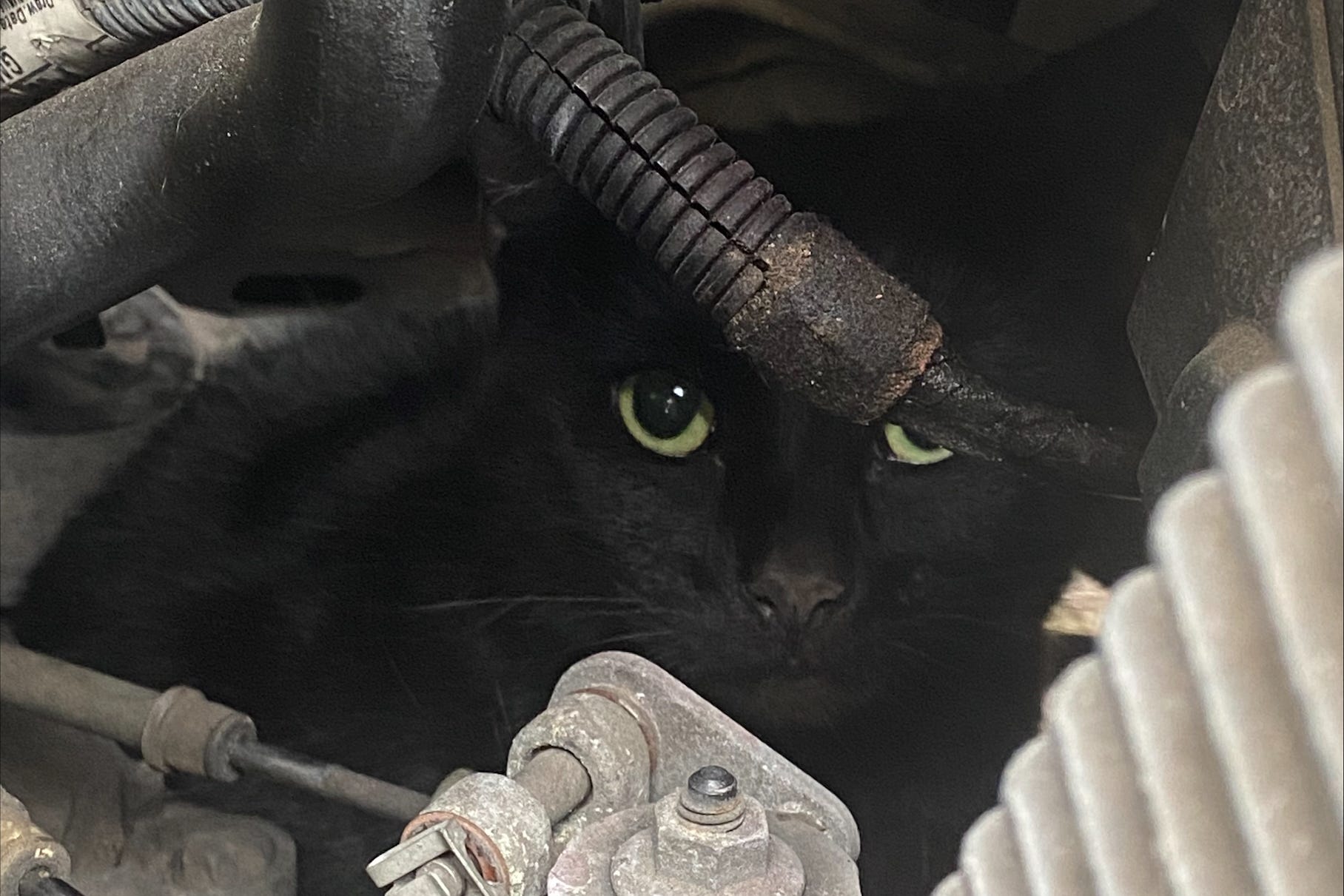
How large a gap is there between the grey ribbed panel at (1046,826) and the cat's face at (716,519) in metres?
0.67

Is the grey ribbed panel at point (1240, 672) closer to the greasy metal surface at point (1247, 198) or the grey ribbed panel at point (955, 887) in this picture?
the grey ribbed panel at point (955, 887)

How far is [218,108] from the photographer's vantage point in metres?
0.49

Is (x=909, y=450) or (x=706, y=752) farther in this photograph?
(x=909, y=450)

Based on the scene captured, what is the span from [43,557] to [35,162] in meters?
0.56

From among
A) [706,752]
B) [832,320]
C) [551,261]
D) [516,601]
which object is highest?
[832,320]

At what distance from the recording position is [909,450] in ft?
3.37

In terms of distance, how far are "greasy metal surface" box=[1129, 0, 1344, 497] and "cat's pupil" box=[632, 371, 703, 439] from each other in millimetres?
476

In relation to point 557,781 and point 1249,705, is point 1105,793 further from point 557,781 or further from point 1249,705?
point 557,781

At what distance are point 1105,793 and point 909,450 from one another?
0.78 meters

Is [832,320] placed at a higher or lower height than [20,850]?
higher

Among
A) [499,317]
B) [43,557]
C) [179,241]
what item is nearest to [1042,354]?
[499,317]

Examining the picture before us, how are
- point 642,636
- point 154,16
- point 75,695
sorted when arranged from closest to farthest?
point 154,16
point 75,695
point 642,636

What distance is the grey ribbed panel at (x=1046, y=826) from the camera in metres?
0.27

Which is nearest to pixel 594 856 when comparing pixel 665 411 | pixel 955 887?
pixel 955 887
